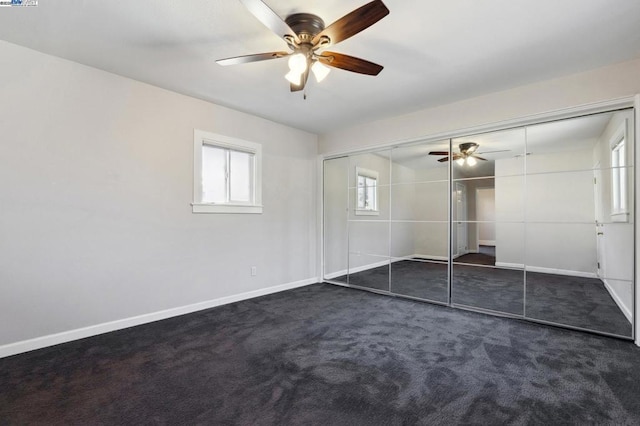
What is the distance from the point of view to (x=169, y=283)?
355 centimetres

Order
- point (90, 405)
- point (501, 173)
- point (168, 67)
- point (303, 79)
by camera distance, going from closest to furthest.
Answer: point (90, 405)
point (303, 79)
point (168, 67)
point (501, 173)

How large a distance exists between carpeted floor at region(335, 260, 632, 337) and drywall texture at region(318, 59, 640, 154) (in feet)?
6.20

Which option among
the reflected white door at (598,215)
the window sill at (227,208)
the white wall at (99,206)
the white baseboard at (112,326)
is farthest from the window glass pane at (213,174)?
the reflected white door at (598,215)

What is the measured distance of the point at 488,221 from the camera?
3701 mm

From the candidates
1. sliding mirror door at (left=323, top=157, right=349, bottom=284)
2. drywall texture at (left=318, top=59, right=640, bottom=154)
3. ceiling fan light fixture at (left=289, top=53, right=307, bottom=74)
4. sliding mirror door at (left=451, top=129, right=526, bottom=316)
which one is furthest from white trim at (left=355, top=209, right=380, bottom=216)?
ceiling fan light fixture at (left=289, top=53, right=307, bottom=74)

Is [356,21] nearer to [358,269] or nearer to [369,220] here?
[369,220]

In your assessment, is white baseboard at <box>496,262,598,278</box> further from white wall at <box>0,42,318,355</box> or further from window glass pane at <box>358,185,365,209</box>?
white wall at <box>0,42,318,355</box>

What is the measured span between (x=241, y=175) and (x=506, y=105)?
12.0 ft

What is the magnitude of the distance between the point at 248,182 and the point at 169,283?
1.80 metres

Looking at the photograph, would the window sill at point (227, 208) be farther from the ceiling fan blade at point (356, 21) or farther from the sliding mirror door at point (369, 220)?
the ceiling fan blade at point (356, 21)

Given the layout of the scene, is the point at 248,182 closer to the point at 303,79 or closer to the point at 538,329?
the point at 303,79

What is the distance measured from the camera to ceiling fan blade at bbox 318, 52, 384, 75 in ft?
7.59

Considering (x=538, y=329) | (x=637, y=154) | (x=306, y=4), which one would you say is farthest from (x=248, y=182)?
(x=637, y=154)

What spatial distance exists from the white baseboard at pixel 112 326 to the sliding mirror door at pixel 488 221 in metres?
2.96
